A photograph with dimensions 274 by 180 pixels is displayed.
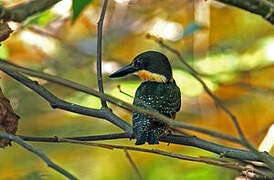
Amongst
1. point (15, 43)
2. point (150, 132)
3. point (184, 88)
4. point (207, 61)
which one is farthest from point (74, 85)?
point (15, 43)

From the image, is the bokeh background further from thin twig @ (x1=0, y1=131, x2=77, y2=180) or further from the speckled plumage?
thin twig @ (x1=0, y1=131, x2=77, y2=180)

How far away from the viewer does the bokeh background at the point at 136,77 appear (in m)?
4.20

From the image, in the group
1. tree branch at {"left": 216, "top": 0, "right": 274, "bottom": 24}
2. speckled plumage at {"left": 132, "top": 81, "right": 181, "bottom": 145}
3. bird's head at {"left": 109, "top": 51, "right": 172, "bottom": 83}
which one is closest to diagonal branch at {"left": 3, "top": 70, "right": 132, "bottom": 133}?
speckled plumage at {"left": 132, "top": 81, "right": 181, "bottom": 145}

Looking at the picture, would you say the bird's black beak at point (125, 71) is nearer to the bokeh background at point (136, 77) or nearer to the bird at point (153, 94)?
the bird at point (153, 94)

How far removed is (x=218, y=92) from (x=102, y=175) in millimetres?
1368

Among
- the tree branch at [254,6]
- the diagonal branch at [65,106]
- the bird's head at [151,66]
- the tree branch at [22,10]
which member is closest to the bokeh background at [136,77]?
the bird's head at [151,66]

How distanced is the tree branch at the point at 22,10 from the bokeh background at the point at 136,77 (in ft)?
8.03

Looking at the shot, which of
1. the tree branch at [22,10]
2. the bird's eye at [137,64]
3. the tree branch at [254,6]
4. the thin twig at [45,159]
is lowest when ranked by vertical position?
the thin twig at [45,159]

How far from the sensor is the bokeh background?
13.8 feet

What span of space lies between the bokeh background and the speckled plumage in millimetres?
951

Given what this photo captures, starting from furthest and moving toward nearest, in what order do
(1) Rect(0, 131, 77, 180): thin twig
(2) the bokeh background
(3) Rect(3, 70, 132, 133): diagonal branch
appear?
(2) the bokeh background < (3) Rect(3, 70, 132, 133): diagonal branch < (1) Rect(0, 131, 77, 180): thin twig

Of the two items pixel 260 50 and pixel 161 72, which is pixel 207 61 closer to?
pixel 260 50

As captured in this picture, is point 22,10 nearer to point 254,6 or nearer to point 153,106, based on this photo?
point 254,6

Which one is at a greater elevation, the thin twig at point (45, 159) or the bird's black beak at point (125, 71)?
the bird's black beak at point (125, 71)
